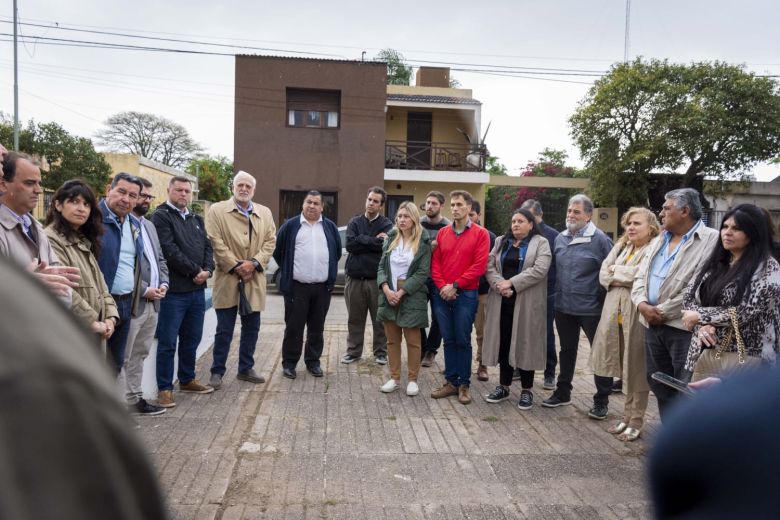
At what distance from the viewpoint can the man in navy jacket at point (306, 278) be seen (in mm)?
6762

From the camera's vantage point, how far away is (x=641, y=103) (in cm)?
2550

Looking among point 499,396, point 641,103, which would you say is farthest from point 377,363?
point 641,103

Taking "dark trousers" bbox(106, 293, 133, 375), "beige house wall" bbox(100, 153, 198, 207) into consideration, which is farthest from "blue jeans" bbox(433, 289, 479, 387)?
"beige house wall" bbox(100, 153, 198, 207)

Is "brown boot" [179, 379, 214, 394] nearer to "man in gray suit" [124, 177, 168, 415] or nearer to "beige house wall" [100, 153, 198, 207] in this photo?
"man in gray suit" [124, 177, 168, 415]

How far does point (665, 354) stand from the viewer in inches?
185

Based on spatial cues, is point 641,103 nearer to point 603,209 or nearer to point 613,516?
point 603,209

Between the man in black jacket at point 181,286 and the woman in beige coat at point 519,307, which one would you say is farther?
the woman in beige coat at point 519,307

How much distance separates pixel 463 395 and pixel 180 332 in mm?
2806

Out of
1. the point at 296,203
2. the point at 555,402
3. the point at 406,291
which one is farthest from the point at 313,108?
the point at 555,402

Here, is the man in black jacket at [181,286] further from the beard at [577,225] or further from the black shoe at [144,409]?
the beard at [577,225]

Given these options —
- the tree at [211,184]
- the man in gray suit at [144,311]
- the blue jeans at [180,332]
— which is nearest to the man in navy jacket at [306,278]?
the blue jeans at [180,332]

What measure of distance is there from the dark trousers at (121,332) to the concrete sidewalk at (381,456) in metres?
0.60

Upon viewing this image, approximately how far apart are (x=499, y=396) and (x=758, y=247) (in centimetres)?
290

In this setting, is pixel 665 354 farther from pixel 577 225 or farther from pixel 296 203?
pixel 296 203
